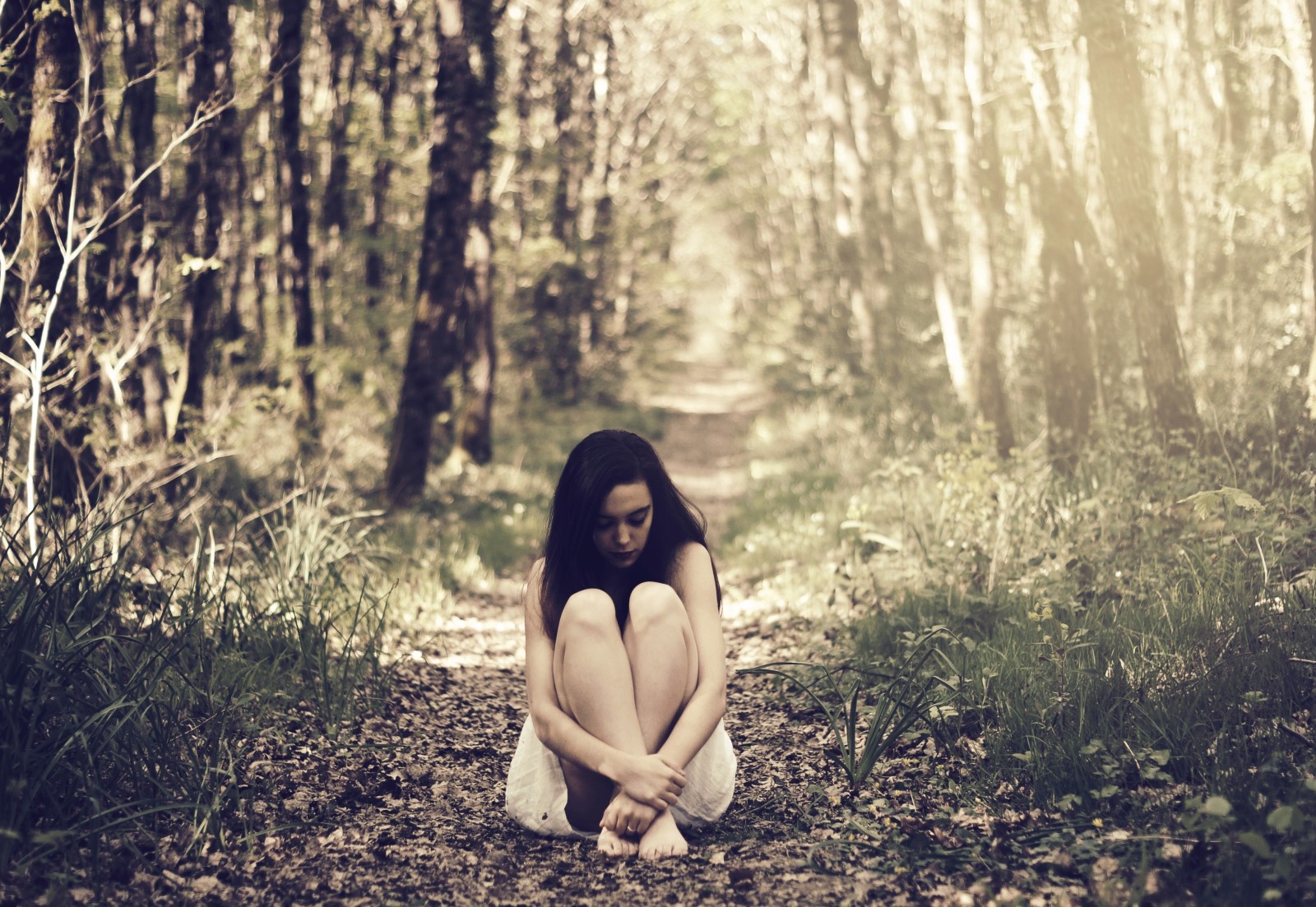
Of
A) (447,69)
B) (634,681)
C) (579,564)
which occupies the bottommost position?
(634,681)

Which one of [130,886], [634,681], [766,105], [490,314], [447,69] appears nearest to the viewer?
[130,886]

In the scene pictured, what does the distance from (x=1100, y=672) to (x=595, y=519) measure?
7.08 feet

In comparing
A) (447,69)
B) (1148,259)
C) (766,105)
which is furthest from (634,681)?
(766,105)

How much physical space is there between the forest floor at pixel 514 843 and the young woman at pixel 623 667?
0.16m

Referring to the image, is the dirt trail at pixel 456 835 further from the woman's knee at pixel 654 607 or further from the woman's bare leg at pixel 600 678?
the woman's knee at pixel 654 607

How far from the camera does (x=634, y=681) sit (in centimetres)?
352

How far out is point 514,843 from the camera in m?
3.72

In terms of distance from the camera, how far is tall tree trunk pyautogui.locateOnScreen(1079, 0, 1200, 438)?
7.02 m

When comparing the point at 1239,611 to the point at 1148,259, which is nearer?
the point at 1239,611

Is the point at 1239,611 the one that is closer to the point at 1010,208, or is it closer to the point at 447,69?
the point at 447,69

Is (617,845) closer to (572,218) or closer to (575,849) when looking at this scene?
(575,849)

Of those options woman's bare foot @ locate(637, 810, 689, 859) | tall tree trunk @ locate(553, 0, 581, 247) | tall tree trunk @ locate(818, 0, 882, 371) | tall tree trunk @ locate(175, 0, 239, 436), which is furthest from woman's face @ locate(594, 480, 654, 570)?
tall tree trunk @ locate(553, 0, 581, 247)

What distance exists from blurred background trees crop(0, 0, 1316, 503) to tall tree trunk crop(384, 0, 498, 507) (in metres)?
0.03

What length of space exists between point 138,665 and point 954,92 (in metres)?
9.48
